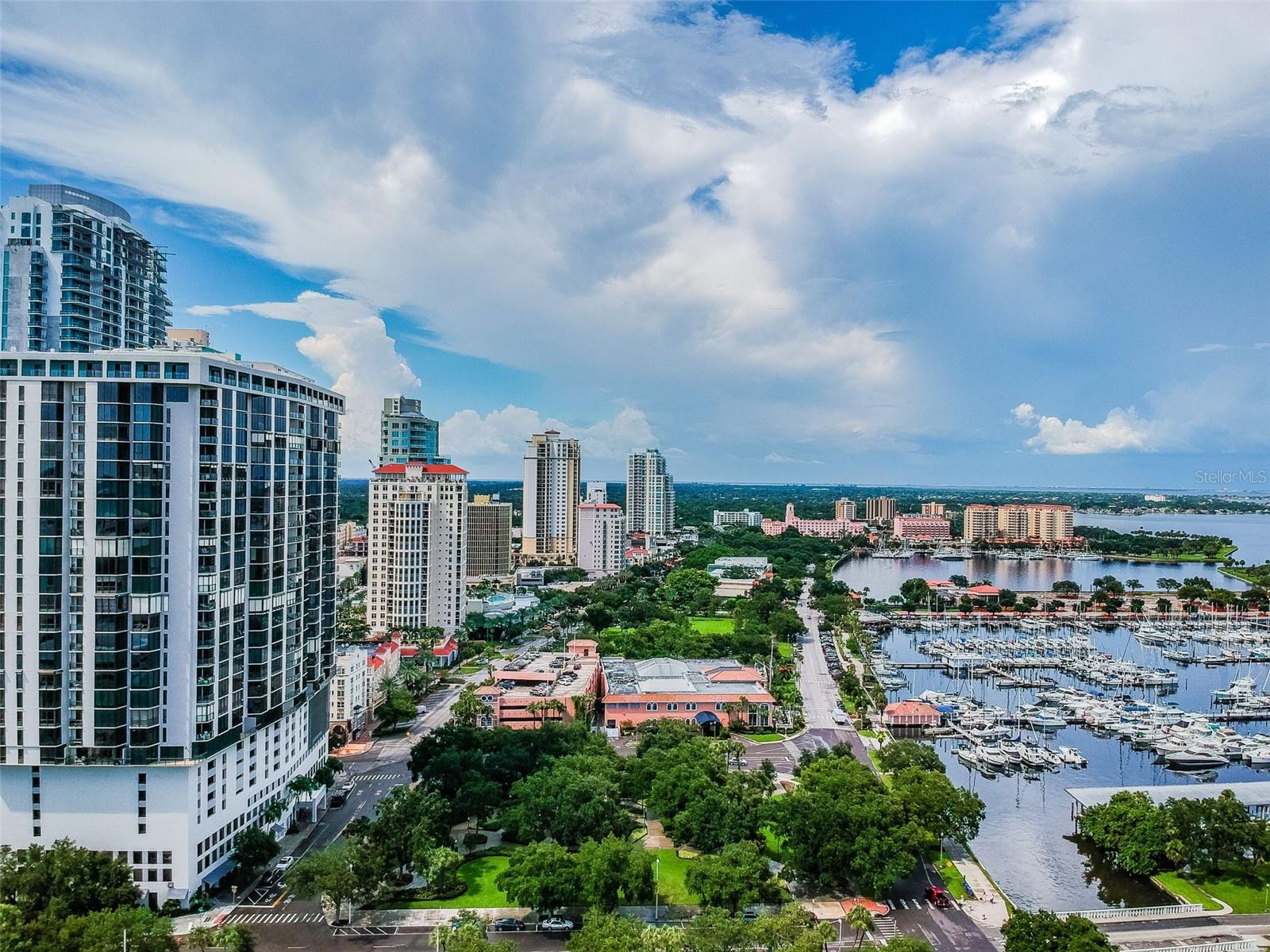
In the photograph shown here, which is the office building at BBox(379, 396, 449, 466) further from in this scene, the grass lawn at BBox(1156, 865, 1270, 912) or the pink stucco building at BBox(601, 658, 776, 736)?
the grass lawn at BBox(1156, 865, 1270, 912)

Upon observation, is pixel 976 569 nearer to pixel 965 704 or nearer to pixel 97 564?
pixel 965 704

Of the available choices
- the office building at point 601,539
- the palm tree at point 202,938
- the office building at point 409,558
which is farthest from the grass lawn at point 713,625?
the palm tree at point 202,938

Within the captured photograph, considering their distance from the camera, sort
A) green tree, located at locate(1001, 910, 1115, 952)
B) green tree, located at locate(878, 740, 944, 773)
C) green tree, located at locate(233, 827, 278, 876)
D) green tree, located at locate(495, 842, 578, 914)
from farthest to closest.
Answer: green tree, located at locate(878, 740, 944, 773)
green tree, located at locate(233, 827, 278, 876)
green tree, located at locate(495, 842, 578, 914)
green tree, located at locate(1001, 910, 1115, 952)

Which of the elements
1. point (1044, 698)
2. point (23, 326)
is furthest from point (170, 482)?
point (1044, 698)

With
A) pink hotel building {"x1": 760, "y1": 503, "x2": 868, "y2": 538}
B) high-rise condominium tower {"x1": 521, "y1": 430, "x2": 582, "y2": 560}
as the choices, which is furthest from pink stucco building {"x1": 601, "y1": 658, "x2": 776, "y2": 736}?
pink hotel building {"x1": 760, "y1": 503, "x2": 868, "y2": 538}

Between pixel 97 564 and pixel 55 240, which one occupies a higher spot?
pixel 55 240

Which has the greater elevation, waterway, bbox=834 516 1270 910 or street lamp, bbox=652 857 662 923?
street lamp, bbox=652 857 662 923

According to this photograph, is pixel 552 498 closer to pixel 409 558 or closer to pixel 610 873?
pixel 409 558

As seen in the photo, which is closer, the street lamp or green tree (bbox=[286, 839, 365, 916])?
green tree (bbox=[286, 839, 365, 916])
